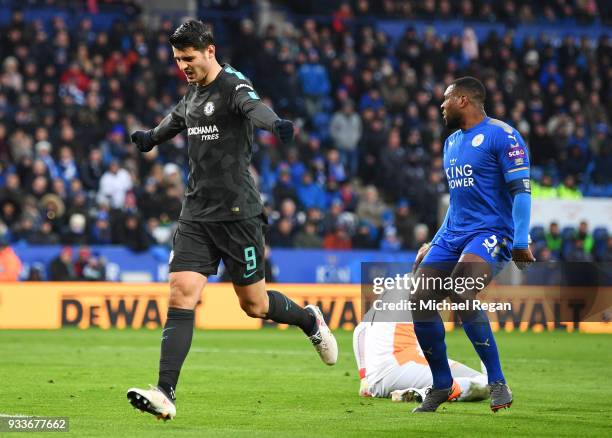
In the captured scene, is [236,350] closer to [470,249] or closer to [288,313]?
[288,313]

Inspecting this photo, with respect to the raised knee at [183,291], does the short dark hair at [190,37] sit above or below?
above

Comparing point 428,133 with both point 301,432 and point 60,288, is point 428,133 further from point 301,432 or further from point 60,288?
point 301,432

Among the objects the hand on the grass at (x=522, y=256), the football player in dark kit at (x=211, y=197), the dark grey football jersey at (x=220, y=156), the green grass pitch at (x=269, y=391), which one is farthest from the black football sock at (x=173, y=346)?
the hand on the grass at (x=522, y=256)

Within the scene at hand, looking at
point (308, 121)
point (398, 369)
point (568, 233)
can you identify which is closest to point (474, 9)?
point (308, 121)

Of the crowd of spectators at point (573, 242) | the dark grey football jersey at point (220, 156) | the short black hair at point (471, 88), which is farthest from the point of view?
the crowd of spectators at point (573, 242)

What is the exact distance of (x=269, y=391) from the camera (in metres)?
10.6

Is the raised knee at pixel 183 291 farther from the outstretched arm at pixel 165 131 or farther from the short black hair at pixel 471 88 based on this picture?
the short black hair at pixel 471 88

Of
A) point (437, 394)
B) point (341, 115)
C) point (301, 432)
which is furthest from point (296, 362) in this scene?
point (341, 115)

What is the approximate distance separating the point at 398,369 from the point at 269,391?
3.87 feet

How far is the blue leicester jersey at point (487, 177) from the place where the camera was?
29.3 ft

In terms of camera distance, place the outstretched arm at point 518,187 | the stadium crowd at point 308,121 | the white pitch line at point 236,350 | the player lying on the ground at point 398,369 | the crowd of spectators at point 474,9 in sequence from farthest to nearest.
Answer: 1. the crowd of spectators at point 474,9
2. the stadium crowd at point 308,121
3. the white pitch line at point 236,350
4. the player lying on the ground at point 398,369
5. the outstretched arm at point 518,187

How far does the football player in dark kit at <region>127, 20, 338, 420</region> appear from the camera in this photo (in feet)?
26.7

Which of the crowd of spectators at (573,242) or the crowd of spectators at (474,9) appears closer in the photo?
the crowd of spectators at (573,242)

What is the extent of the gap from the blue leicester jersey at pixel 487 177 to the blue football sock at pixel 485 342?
62cm
